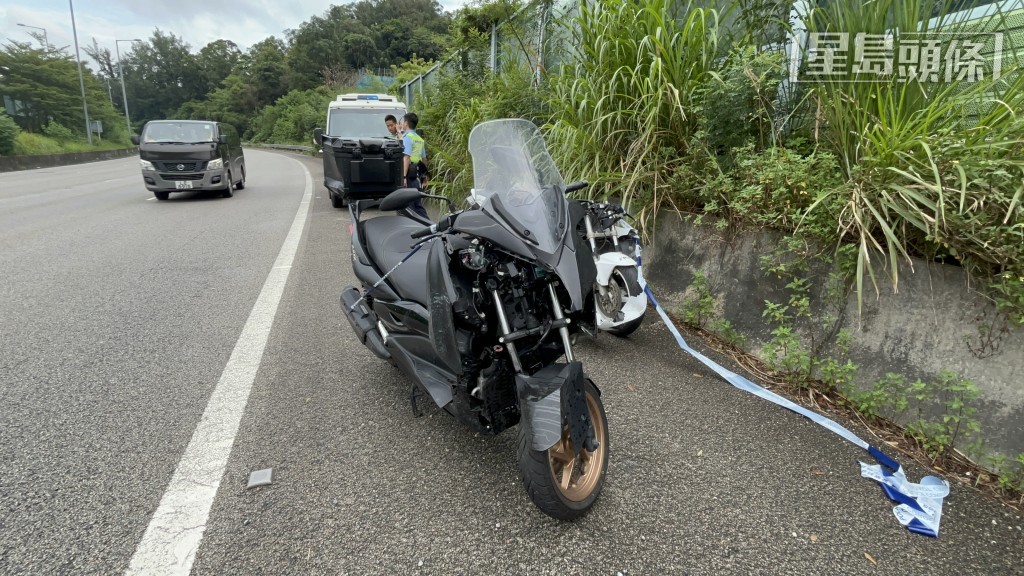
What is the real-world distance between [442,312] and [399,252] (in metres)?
1.03

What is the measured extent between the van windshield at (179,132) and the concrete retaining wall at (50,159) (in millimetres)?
14716

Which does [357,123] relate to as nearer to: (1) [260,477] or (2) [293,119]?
(1) [260,477]

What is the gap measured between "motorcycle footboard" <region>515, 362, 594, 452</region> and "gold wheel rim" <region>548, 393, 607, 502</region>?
8 centimetres

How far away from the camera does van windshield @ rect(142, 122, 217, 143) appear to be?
37.9 feet

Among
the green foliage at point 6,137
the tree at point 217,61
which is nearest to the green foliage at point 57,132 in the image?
the green foliage at point 6,137


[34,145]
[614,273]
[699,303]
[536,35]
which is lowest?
[699,303]

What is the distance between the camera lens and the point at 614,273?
3914 millimetres

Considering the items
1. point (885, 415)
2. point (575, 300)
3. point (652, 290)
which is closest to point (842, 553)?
point (885, 415)

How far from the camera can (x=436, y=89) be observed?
38.5ft

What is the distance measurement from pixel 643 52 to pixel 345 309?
3456mm

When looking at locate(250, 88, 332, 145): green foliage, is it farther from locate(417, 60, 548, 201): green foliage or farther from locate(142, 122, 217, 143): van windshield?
locate(417, 60, 548, 201): green foliage

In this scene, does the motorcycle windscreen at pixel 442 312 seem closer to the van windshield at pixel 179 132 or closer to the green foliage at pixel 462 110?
the green foliage at pixel 462 110

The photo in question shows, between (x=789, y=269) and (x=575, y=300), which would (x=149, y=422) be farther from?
(x=789, y=269)

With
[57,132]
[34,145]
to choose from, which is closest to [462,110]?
[34,145]
